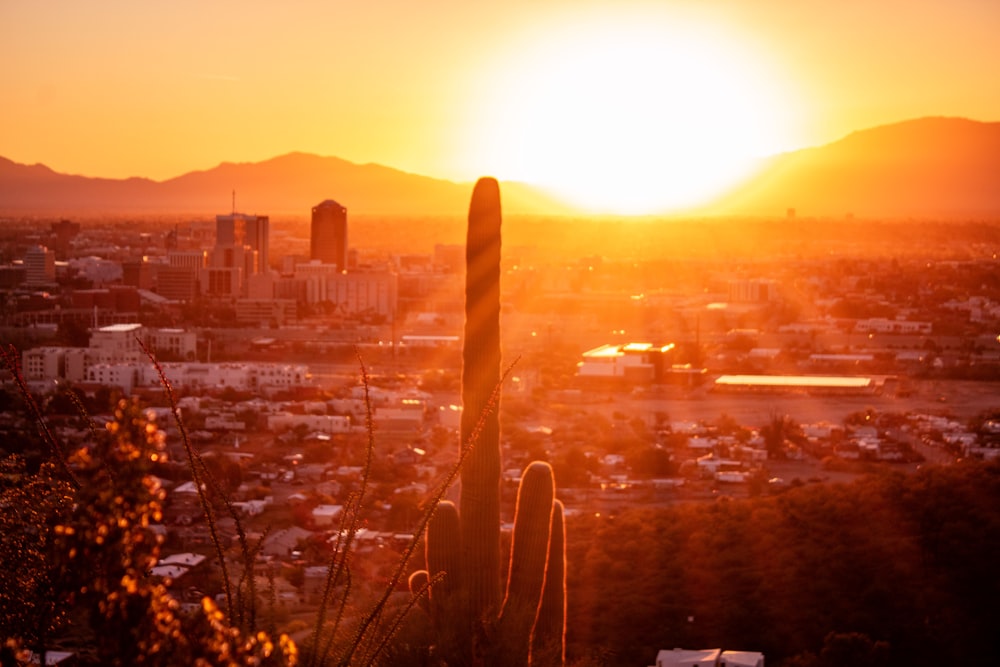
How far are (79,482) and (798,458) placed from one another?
30.9ft

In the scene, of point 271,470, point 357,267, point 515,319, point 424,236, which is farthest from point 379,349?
point 424,236

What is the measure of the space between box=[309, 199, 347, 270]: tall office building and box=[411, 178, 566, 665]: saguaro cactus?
77.6ft

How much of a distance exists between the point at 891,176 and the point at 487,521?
955 inches

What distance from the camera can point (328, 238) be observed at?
28.4m

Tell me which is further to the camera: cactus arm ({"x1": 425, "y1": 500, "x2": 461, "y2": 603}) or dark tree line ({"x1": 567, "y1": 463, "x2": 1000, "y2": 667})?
dark tree line ({"x1": 567, "y1": 463, "x2": 1000, "y2": 667})

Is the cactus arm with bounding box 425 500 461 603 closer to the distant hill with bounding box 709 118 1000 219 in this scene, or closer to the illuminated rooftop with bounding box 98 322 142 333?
the illuminated rooftop with bounding box 98 322 142 333

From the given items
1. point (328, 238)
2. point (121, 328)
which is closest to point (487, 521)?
point (121, 328)

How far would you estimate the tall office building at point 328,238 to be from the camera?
92.0 feet

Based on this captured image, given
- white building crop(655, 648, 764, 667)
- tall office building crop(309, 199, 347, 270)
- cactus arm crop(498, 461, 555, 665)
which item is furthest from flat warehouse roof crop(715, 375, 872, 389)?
tall office building crop(309, 199, 347, 270)

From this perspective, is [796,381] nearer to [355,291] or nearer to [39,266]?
[355,291]

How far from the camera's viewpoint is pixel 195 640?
4.96 feet

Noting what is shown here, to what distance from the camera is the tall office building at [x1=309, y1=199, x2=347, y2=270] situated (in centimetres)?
2803

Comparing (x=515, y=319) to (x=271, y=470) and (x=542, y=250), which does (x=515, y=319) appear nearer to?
(x=271, y=470)

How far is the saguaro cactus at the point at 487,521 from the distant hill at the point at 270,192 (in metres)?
21.5
